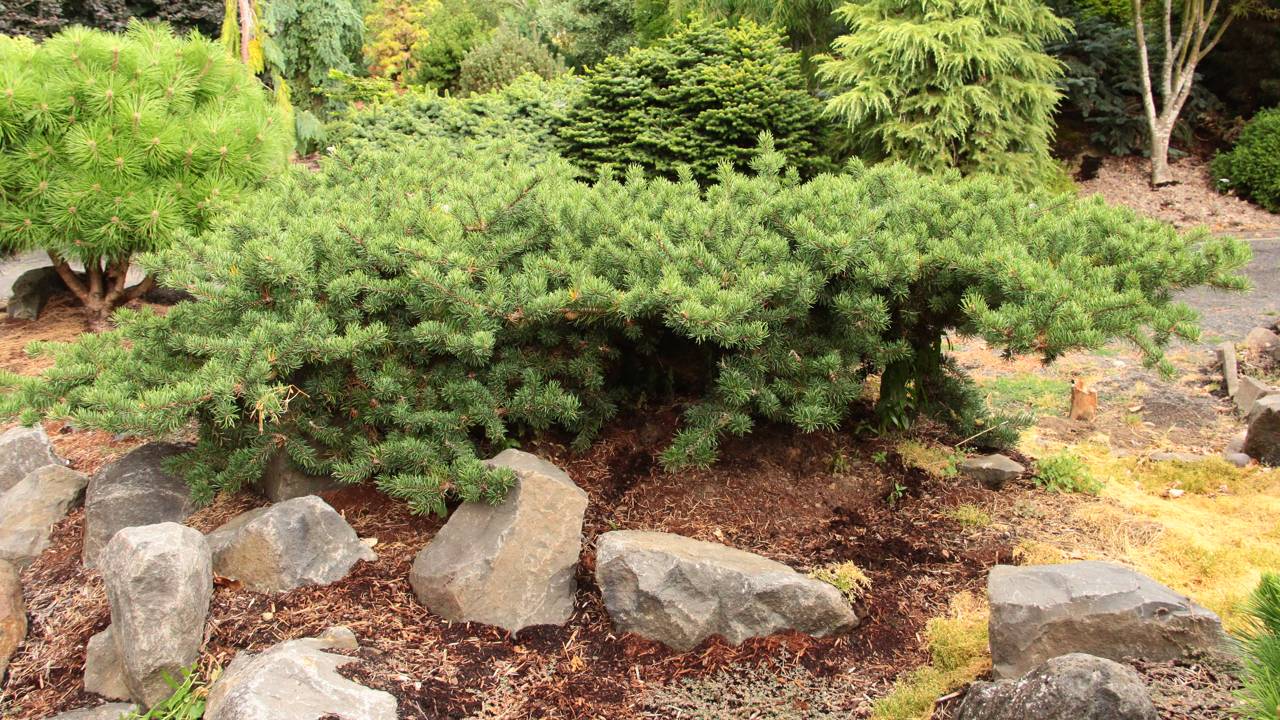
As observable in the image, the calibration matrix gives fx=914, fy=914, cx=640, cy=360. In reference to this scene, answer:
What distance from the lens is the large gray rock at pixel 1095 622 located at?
2.45 metres

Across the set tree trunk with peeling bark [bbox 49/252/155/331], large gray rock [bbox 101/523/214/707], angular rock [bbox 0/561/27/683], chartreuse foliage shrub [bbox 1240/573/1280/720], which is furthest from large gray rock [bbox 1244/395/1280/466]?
tree trunk with peeling bark [bbox 49/252/155/331]

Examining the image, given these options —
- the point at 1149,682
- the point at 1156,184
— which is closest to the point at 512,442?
the point at 1149,682

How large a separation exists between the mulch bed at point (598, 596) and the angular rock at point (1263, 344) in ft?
11.8

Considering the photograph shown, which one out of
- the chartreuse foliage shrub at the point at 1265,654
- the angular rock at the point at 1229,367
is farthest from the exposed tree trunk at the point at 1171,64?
the chartreuse foliage shrub at the point at 1265,654

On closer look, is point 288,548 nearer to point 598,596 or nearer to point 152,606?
point 152,606

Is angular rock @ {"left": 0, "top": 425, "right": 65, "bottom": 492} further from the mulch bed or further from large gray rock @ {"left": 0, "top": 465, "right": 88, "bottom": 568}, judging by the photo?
the mulch bed

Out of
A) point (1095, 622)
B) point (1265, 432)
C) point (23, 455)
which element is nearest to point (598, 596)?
point (1095, 622)

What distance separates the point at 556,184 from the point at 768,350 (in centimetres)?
143

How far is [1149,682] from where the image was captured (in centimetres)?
236

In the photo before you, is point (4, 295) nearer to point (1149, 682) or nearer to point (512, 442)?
point (512, 442)

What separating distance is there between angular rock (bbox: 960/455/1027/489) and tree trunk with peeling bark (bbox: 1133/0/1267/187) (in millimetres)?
9866

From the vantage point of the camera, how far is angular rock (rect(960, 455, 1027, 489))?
12.8 feet

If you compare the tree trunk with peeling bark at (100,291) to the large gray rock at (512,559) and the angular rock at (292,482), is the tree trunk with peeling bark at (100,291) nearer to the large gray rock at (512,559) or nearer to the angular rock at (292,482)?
the angular rock at (292,482)

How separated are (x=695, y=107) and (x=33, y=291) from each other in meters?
5.89
